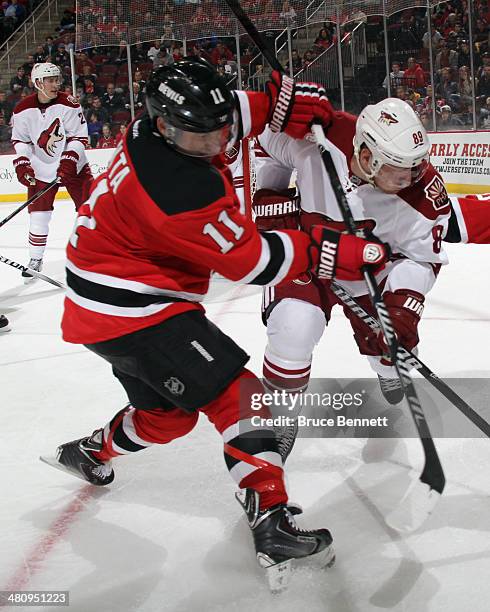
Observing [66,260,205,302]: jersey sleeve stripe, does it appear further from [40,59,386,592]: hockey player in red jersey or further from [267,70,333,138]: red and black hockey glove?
[267,70,333,138]: red and black hockey glove

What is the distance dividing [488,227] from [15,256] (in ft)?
14.3

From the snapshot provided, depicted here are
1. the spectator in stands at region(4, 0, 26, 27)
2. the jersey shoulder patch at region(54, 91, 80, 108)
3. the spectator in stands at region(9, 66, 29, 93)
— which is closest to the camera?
the jersey shoulder patch at region(54, 91, 80, 108)

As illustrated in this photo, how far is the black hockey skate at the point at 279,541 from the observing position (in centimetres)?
165

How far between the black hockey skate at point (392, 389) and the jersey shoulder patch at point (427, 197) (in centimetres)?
60

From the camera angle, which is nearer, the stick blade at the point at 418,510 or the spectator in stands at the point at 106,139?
the stick blade at the point at 418,510

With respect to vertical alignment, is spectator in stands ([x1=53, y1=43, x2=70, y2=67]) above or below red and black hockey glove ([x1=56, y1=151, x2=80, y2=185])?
above

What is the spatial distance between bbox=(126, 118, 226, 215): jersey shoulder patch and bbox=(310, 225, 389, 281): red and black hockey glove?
25cm

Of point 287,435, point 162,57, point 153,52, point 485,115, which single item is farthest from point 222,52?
point 287,435

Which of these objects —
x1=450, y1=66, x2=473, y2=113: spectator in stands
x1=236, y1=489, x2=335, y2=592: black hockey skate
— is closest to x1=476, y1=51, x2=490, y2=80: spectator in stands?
x1=450, y1=66, x2=473, y2=113: spectator in stands

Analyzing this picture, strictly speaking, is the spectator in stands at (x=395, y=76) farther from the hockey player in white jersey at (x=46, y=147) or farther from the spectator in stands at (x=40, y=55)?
the spectator in stands at (x=40, y=55)

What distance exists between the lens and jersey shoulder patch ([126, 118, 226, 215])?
1528mm

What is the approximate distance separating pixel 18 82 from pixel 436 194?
8760 mm

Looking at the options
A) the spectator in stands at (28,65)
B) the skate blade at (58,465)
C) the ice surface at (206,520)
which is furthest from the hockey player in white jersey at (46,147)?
the spectator in stands at (28,65)

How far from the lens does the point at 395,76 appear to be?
298 inches
